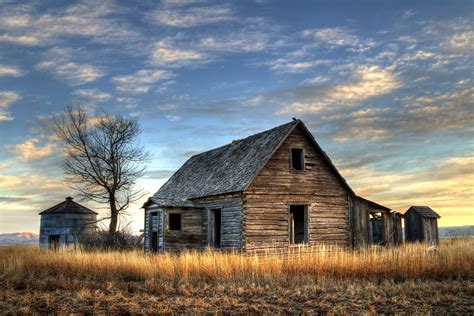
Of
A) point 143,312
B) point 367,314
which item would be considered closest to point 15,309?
point 143,312

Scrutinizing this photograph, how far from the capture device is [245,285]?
37.0ft

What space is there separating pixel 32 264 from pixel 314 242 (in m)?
11.1

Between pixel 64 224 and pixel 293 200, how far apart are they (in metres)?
15.5

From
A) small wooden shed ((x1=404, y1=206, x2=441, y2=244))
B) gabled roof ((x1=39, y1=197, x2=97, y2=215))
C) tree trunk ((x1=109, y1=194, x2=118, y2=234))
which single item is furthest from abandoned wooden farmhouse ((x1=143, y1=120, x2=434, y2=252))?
gabled roof ((x1=39, y1=197, x2=97, y2=215))

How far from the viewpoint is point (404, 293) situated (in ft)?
32.7

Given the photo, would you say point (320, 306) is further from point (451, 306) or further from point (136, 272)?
point (136, 272)

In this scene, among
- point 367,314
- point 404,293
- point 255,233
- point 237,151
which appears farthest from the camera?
point 237,151

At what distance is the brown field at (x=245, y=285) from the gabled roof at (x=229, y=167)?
582 cm

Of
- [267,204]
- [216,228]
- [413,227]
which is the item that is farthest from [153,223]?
[413,227]

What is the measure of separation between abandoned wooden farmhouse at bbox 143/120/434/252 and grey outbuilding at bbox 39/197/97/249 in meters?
7.32

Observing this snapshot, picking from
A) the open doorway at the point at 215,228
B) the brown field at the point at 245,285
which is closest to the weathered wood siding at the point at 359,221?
the brown field at the point at 245,285

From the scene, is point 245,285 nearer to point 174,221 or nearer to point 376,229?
point 174,221

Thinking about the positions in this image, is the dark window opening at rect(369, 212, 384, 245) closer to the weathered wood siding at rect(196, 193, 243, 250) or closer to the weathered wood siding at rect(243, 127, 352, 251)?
the weathered wood siding at rect(243, 127, 352, 251)

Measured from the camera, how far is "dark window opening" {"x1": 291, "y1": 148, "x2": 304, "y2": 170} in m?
20.4
